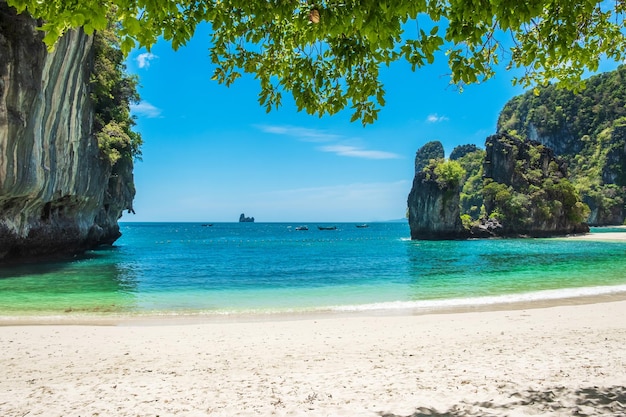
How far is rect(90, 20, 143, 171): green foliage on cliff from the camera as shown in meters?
32.9

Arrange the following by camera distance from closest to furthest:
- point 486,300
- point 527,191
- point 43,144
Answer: point 486,300 → point 43,144 → point 527,191

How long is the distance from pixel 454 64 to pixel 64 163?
2729cm

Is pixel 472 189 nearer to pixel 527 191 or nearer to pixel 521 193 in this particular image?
pixel 527 191

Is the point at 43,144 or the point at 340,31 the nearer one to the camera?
the point at 340,31

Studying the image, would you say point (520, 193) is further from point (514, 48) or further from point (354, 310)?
point (514, 48)

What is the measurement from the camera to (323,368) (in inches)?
253

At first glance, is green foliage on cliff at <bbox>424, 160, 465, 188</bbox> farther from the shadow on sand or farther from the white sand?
the shadow on sand

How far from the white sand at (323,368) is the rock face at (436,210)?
58.6 metres

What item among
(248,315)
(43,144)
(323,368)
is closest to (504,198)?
(248,315)

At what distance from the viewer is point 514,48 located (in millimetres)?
6164

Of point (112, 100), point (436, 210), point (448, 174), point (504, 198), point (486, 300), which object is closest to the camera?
point (486, 300)

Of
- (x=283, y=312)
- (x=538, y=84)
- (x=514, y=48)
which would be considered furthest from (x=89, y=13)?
(x=283, y=312)

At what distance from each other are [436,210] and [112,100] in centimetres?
5164

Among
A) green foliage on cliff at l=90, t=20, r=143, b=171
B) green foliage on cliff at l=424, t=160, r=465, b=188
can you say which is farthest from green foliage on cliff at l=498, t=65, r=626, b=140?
green foliage on cliff at l=90, t=20, r=143, b=171
